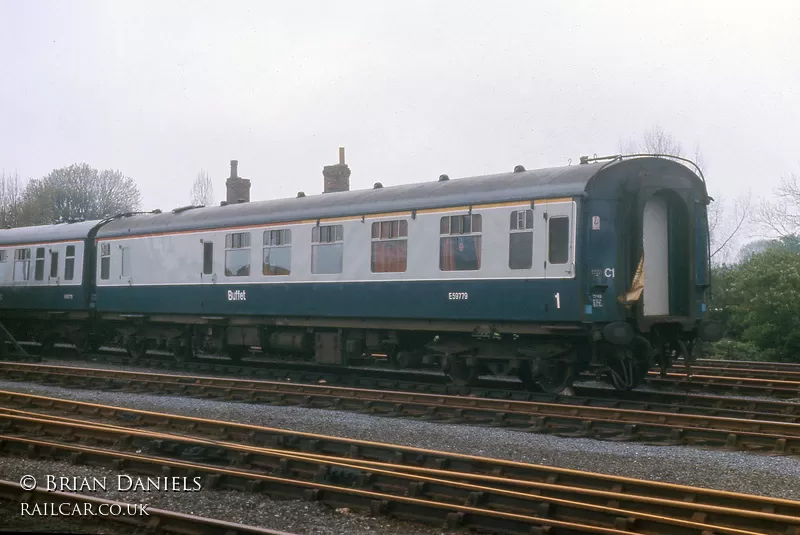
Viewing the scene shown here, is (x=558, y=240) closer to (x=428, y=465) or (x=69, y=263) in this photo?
(x=428, y=465)

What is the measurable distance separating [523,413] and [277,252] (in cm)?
742

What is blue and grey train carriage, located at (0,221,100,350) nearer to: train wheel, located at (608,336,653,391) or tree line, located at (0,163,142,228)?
train wheel, located at (608,336,653,391)

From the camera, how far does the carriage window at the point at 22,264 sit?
23453 mm

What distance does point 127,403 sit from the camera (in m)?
13.3

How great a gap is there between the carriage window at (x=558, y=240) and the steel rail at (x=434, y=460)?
193 inches

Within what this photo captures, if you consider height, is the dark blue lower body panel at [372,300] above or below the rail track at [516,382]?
above

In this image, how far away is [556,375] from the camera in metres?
13.1

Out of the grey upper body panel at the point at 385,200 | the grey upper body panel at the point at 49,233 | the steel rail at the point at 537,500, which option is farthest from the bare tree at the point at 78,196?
the steel rail at the point at 537,500

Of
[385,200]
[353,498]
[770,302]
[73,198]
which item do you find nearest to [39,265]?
[385,200]

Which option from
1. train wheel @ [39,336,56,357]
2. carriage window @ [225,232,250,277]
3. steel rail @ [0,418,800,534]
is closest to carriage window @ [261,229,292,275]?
carriage window @ [225,232,250,277]

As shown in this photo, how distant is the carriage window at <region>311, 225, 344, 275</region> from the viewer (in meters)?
15.8

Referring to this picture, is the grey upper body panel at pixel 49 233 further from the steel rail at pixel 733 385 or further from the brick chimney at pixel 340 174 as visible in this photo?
the steel rail at pixel 733 385

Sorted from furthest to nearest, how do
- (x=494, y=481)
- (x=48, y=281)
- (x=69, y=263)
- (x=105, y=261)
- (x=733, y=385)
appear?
(x=48, y=281) < (x=69, y=263) < (x=105, y=261) < (x=733, y=385) < (x=494, y=481)

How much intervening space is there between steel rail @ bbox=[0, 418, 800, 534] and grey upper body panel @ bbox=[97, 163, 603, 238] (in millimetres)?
6142
